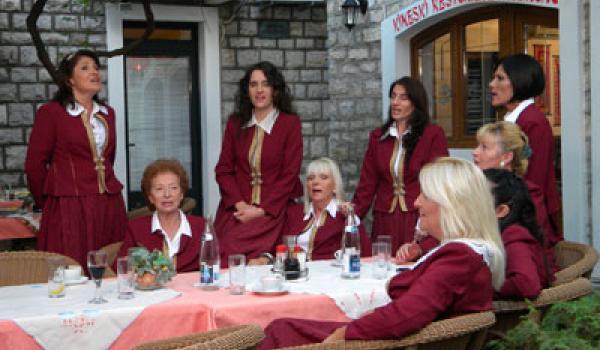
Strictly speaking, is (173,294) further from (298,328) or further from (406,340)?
(406,340)

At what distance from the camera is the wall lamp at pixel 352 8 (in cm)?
855

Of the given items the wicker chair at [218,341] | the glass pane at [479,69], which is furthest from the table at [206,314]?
the glass pane at [479,69]

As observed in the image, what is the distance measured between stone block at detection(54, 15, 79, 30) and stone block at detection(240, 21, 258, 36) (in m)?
1.77

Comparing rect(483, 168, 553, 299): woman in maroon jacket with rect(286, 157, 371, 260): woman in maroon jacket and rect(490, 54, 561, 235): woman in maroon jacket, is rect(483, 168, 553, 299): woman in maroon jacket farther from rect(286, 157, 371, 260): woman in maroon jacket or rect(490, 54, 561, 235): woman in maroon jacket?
rect(286, 157, 371, 260): woman in maroon jacket

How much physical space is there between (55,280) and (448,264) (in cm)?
152

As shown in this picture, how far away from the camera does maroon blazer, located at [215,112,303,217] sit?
5.38m

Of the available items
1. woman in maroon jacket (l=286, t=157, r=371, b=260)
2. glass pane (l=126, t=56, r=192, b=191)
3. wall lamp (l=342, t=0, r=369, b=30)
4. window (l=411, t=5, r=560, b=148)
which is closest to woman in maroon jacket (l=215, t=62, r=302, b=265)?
woman in maroon jacket (l=286, t=157, r=371, b=260)

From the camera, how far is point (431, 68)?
817 centimetres

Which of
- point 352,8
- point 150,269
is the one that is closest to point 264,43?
point 352,8

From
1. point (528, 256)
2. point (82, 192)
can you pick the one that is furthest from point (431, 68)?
point (528, 256)

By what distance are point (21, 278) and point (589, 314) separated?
249 cm

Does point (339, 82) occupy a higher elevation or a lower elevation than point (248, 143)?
higher

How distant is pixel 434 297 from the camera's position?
2951mm

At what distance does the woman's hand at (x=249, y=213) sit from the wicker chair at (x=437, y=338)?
7.99ft
